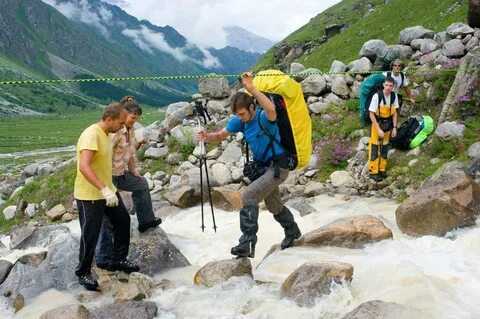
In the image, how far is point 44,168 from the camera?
87.6ft

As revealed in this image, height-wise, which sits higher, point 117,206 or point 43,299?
point 117,206

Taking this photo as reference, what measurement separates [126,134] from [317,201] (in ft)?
20.5

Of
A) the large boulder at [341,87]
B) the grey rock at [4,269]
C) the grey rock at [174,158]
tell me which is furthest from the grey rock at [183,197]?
the large boulder at [341,87]

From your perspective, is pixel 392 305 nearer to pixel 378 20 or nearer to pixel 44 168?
pixel 44 168

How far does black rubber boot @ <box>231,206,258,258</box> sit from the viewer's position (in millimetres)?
9453

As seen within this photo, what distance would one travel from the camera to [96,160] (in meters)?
8.82

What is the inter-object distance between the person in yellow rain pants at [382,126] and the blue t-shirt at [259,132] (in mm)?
6420

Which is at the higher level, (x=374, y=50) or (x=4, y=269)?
(x=374, y=50)

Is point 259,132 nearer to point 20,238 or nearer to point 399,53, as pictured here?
point 20,238

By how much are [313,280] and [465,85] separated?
9763 mm

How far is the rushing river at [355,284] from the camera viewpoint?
25.2 ft

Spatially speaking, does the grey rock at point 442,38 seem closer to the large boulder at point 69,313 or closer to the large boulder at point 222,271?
the large boulder at point 222,271

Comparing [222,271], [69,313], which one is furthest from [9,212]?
[222,271]

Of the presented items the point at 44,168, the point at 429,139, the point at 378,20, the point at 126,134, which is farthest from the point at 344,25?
the point at 126,134
